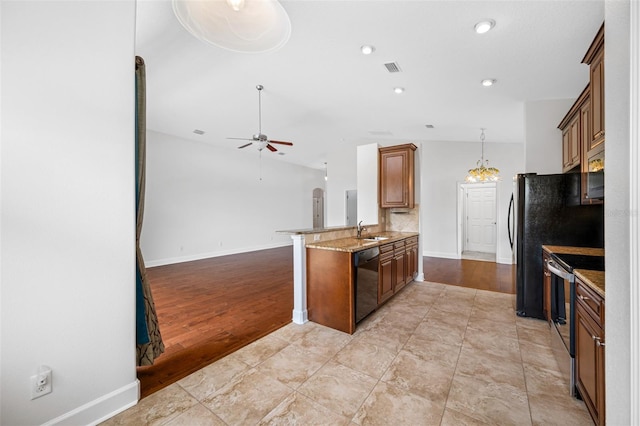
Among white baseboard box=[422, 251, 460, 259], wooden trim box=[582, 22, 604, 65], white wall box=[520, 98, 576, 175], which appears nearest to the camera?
wooden trim box=[582, 22, 604, 65]

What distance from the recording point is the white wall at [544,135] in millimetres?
3643

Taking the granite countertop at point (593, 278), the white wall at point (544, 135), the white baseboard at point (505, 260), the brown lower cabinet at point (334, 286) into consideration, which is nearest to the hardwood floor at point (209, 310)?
the brown lower cabinet at point (334, 286)

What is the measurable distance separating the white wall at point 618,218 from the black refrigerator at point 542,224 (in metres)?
2.46

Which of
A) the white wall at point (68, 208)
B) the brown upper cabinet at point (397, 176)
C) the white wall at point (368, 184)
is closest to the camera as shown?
the white wall at point (68, 208)

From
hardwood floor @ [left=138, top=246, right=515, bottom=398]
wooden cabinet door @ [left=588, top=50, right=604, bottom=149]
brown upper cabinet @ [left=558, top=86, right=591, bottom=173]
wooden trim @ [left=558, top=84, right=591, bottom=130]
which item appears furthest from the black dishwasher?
wooden trim @ [left=558, top=84, right=591, bottom=130]

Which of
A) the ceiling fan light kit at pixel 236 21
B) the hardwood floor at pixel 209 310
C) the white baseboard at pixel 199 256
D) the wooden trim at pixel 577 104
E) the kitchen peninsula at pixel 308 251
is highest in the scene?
the ceiling fan light kit at pixel 236 21

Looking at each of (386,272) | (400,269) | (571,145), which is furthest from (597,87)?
(400,269)

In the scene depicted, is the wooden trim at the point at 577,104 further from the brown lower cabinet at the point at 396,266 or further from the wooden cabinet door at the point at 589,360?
the brown lower cabinet at the point at 396,266

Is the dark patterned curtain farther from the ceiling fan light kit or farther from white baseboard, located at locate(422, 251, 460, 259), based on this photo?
white baseboard, located at locate(422, 251, 460, 259)

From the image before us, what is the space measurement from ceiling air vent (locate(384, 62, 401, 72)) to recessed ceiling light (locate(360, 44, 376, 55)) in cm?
32

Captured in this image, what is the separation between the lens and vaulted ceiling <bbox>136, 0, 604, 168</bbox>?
2.19m

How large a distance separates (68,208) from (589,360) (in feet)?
10.1

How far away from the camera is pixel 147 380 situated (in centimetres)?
203

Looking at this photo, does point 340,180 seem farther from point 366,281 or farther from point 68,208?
point 68,208
